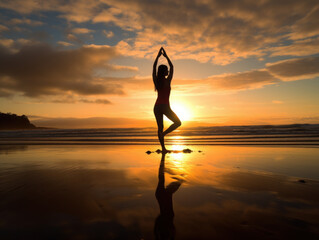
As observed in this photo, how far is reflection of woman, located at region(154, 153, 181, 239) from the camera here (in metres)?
1.35

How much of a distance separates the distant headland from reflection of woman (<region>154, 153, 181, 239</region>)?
9745 cm

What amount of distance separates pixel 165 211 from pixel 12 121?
102366 mm

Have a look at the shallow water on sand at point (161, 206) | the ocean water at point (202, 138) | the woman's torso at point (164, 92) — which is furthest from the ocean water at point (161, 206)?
the ocean water at point (202, 138)

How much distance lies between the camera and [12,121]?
273 feet

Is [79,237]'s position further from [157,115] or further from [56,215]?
[157,115]

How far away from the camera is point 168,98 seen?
6305 millimetres

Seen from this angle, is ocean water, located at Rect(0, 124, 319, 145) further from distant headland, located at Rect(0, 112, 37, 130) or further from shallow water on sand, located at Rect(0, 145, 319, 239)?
distant headland, located at Rect(0, 112, 37, 130)

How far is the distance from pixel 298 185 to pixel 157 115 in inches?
172

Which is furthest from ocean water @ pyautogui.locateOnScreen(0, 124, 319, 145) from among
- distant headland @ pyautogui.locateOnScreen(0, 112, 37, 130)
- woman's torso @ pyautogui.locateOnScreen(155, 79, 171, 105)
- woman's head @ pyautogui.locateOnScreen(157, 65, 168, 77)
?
distant headland @ pyautogui.locateOnScreen(0, 112, 37, 130)

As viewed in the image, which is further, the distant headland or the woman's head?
the distant headland

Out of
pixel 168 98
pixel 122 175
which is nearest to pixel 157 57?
pixel 168 98

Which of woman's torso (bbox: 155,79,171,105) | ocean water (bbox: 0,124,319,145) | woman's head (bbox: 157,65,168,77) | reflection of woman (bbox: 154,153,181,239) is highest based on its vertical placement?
woman's head (bbox: 157,65,168,77)

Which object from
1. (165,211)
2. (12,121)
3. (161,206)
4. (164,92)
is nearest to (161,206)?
(161,206)

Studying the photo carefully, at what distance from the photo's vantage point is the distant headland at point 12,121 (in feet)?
261
